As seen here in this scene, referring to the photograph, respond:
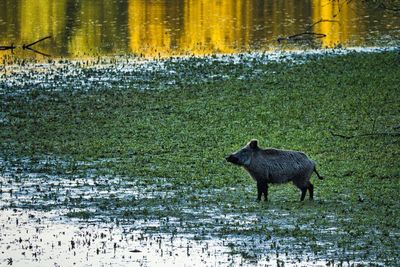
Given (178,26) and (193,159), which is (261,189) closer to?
(193,159)

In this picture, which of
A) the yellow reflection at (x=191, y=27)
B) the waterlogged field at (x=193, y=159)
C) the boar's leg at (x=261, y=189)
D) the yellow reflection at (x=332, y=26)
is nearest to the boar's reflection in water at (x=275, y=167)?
the boar's leg at (x=261, y=189)

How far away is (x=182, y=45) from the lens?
37.5 metres

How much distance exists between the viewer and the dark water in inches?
1443

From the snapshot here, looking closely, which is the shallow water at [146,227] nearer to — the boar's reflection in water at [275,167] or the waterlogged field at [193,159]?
the waterlogged field at [193,159]

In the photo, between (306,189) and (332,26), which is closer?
(306,189)

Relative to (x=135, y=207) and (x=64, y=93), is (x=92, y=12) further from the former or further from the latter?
(x=135, y=207)

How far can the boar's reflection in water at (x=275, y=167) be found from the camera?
15.3m

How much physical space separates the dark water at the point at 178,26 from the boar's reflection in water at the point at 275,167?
1661cm

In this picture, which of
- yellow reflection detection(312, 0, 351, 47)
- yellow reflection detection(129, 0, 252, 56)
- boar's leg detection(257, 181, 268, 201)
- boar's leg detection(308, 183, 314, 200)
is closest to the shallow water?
Result: boar's leg detection(257, 181, 268, 201)

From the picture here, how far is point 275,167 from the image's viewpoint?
50.7ft

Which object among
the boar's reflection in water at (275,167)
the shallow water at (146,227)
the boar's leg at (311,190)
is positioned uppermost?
the boar's reflection in water at (275,167)

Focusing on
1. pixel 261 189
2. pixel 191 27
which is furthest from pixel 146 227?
pixel 191 27

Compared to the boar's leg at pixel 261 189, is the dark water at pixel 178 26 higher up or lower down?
higher up

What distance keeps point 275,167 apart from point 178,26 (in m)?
30.5
